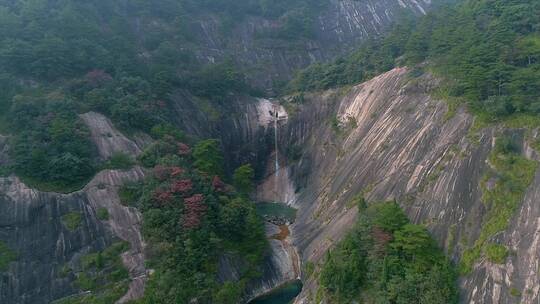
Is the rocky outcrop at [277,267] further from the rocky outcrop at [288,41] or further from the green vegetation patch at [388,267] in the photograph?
the rocky outcrop at [288,41]

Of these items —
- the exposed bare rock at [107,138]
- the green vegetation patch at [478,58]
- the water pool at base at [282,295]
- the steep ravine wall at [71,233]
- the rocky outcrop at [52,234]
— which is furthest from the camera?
the exposed bare rock at [107,138]

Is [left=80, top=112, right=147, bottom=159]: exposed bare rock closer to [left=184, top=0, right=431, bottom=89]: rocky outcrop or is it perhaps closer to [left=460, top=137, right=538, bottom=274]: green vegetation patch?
[left=184, top=0, right=431, bottom=89]: rocky outcrop

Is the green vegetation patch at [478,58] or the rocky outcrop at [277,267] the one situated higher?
the green vegetation patch at [478,58]

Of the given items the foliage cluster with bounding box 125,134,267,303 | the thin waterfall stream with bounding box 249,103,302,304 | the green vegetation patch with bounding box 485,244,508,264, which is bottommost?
the thin waterfall stream with bounding box 249,103,302,304

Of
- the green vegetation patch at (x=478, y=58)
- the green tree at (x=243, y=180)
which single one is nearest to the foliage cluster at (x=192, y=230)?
the green tree at (x=243, y=180)

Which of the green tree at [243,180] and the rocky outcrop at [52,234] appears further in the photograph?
the green tree at [243,180]

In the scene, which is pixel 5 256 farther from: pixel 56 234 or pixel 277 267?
pixel 277 267

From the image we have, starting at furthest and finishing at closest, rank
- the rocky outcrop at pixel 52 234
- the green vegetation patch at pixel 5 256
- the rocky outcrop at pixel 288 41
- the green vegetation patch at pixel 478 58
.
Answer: the rocky outcrop at pixel 288 41 < the green vegetation patch at pixel 478 58 < the rocky outcrop at pixel 52 234 < the green vegetation patch at pixel 5 256

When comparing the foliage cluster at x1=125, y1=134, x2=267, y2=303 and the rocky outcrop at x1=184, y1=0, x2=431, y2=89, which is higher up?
the rocky outcrop at x1=184, y1=0, x2=431, y2=89

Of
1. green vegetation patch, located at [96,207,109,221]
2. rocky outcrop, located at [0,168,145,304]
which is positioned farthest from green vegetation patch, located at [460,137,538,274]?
green vegetation patch, located at [96,207,109,221]
